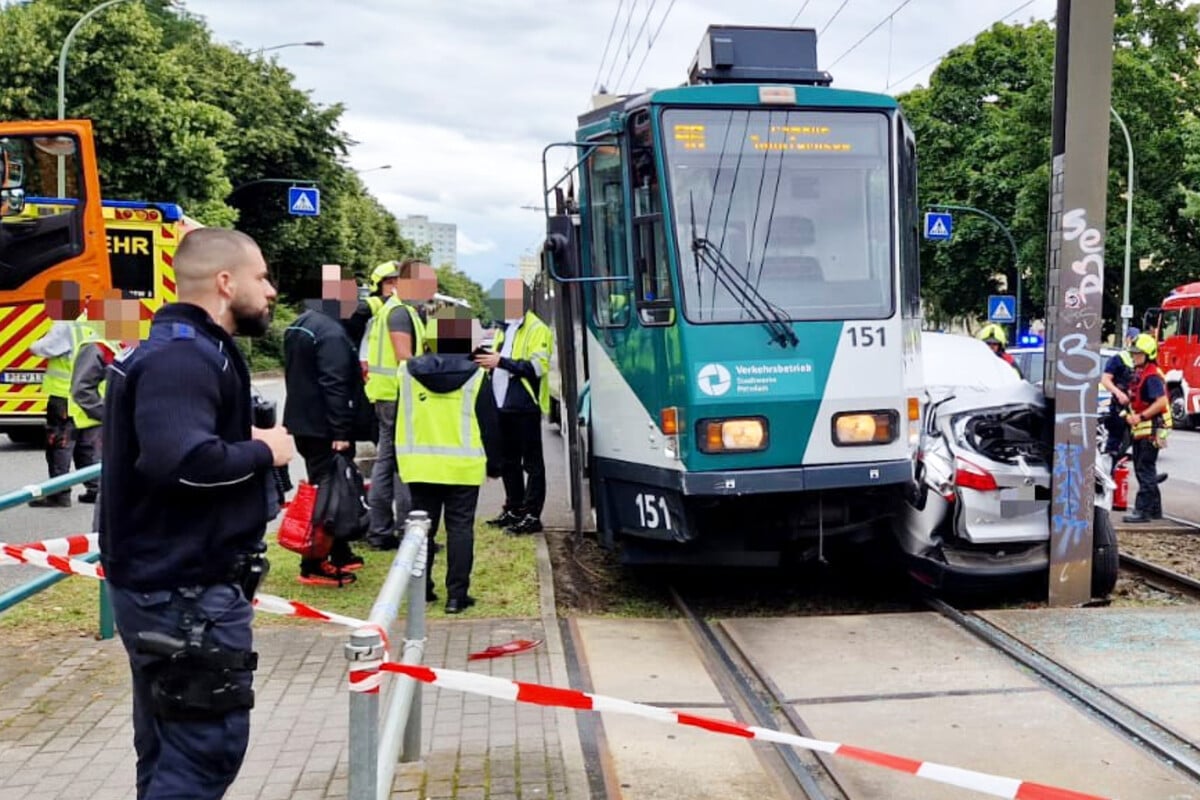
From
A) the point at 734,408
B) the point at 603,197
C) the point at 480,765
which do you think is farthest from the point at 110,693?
the point at 603,197

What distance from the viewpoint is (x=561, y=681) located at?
553cm

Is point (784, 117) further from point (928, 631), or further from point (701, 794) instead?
point (701, 794)

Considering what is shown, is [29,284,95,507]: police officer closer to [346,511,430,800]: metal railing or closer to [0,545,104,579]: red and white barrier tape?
[0,545,104,579]: red and white barrier tape

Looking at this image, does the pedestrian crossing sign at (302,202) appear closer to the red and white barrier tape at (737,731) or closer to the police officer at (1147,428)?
the police officer at (1147,428)

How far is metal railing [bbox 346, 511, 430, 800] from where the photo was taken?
2734 mm

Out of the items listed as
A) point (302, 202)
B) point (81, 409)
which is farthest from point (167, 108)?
point (81, 409)

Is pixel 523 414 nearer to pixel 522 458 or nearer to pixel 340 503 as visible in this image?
pixel 522 458

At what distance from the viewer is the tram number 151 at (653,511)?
7.02 m

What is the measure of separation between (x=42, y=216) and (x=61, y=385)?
15.6 ft

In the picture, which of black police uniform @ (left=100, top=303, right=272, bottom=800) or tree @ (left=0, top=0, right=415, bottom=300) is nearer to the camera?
black police uniform @ (left=100, top=303, right=272, bottom=800)

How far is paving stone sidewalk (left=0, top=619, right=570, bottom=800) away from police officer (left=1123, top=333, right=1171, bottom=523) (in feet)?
24.3

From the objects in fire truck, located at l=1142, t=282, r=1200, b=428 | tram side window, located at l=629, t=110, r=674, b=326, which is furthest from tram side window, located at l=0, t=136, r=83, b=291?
fire truck, located at l=1142, t=282, r=1200, b=428

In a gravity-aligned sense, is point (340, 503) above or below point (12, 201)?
below

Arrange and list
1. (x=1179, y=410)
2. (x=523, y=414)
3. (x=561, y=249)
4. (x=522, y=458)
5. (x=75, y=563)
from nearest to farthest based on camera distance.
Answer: (x=75, y=563) → (x=561, y=249) → (x=523, y=414) → (x=522, y=458) → (x=1179, y=410)
